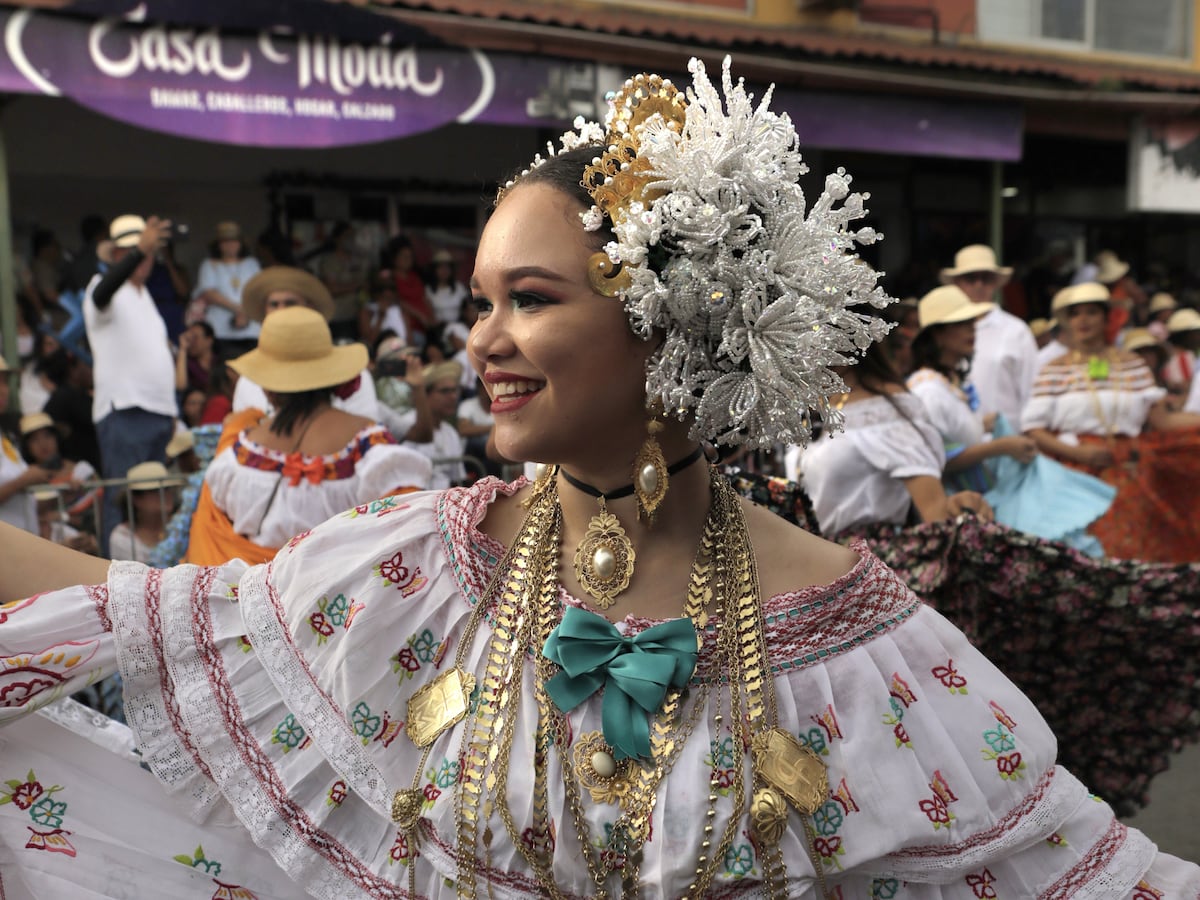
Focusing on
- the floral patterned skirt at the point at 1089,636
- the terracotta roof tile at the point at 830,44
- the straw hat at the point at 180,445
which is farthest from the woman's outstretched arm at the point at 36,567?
the terracotta roof tile at the point at 830,44

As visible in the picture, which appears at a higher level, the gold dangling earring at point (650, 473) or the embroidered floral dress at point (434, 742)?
the gold dangling earring at point (650, 473)

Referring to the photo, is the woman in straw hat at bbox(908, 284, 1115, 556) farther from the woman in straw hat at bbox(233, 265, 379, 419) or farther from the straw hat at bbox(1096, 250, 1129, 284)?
the straw hat at bbox(1096, 250, 1129, 284)

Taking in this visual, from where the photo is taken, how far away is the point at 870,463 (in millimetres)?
4434

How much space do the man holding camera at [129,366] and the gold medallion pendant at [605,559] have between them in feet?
19.2

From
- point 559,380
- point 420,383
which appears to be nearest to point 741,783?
point 559,380

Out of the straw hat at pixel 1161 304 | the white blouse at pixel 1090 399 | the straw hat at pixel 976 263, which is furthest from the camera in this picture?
the straw hat at pixel 1161 304

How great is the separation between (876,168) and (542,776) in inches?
511

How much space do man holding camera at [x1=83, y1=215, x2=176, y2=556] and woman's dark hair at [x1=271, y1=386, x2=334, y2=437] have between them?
2.90 metres

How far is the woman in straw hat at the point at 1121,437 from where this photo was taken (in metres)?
6.52

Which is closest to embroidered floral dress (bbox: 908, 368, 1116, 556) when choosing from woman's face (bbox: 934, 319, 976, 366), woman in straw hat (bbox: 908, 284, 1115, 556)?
woman in straw hat (bbox: 908, 284, 1115, 556)

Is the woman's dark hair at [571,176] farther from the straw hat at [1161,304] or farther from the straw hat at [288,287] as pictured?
the straw hat at [1161,304]

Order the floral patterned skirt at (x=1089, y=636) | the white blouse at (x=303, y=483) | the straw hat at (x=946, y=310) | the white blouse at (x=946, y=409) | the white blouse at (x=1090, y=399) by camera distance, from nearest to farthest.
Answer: the floral patterned skirt at (x=1089, y=636), the white blouse at (x=303, y=483), the white blouse at (x=946, y=409), the straw hat at (x=946, y=310), the white blouse at (x=1090, y=399)

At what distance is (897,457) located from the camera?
14.4ft

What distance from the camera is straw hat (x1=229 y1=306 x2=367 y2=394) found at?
183 inches
